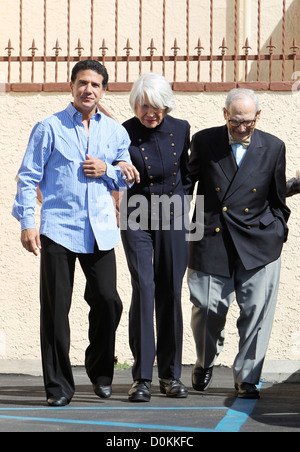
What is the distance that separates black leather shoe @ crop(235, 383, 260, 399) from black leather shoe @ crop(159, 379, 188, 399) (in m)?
Answer: 0.35

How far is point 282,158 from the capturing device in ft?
22.9

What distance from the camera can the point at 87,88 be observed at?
649 cm

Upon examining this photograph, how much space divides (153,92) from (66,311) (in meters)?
1.46

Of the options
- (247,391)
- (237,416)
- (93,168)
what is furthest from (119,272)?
(237,416)

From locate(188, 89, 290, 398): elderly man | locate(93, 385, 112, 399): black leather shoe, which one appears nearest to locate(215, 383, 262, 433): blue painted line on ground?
locate(188, 89, 290, 398): elderly man

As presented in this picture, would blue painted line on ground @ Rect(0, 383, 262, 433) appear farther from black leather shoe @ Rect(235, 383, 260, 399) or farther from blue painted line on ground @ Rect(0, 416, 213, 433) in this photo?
black leather shoe @ Rect(235, 383, 260, 399)

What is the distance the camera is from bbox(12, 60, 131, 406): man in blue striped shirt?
6352mm

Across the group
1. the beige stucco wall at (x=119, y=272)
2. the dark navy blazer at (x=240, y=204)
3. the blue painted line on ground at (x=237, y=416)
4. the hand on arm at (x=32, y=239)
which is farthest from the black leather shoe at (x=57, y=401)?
the beige stucco wall at (x=119, y=272)

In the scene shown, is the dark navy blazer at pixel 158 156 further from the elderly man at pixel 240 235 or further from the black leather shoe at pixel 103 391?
the black leather shoe at pixel 103 391

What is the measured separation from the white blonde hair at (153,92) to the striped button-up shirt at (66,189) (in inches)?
16.1

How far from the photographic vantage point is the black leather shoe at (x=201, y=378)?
707 centimetres

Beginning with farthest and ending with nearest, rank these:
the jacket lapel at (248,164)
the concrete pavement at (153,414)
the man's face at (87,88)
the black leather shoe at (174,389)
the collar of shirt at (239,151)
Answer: the collar of shirt at (239,151), the jacket lapel at (248,164), the black leather shoe at (174,389), the man's face at (87,88), the concrete pavement at (153,414)

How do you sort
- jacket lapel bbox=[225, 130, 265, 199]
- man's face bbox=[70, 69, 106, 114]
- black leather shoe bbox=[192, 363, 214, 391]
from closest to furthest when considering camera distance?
man's face bbox=[70, 69, 106, 114]
jacket lapel bbox=[225, 130, 265, 199]
black leather shoe bbox=[192, 363, 214, 391]
